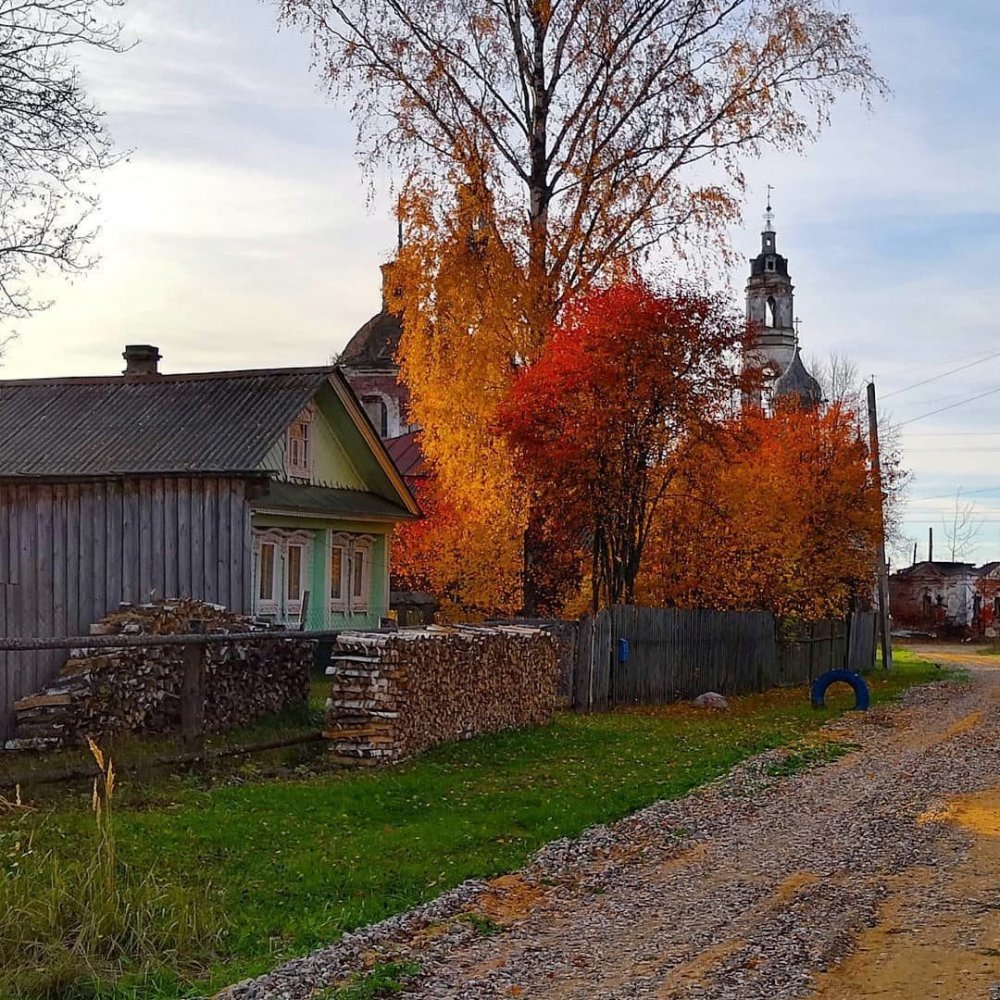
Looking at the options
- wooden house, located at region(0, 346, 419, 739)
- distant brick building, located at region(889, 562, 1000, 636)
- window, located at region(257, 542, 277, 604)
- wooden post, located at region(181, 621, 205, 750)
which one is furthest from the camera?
distant brick building, located at region(889, 562, 1000, 636)

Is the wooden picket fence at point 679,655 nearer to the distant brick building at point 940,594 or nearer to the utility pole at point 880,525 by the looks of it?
the utility pole at point 880,525

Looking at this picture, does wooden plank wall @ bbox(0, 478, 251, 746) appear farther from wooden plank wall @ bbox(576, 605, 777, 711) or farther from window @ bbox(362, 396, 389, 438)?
window @ bbox(362, 396, 389, 438)

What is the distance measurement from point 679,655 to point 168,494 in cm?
930

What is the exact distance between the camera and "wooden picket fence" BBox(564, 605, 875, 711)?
20.2 m

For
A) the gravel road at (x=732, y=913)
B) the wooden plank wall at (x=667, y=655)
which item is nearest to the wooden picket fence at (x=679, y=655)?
the wooden plank wall at (x=667, y=655)

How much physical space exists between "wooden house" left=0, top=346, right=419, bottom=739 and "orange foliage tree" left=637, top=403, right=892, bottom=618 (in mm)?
5930

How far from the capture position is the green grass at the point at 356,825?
8.07 m

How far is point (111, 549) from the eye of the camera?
19000 mm

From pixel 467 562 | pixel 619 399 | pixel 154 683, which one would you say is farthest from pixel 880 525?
pixel 154 683

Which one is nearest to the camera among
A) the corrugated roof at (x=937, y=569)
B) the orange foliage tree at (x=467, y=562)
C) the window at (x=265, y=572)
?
the window at (x=265, y=572)

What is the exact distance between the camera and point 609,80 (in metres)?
24.0

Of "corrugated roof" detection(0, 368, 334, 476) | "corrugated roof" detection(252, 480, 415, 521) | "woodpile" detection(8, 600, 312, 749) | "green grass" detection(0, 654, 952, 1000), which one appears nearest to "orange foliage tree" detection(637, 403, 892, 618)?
"corrugated roof" detection(252, 480, 415, 521)

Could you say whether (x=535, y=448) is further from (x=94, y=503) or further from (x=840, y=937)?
(x=840, y=937)

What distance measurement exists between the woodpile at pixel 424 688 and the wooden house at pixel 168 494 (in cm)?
488
